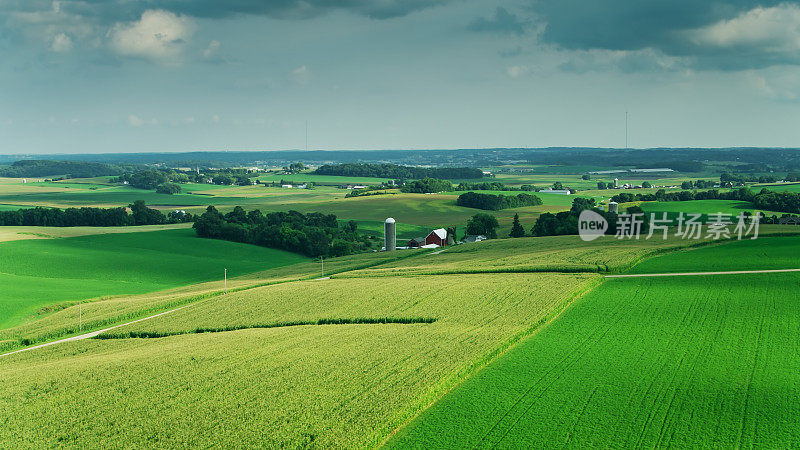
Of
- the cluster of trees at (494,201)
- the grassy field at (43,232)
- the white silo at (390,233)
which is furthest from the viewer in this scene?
the cluster of trees at (494,201)

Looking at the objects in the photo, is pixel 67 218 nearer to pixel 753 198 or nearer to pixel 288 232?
pixel 288 232

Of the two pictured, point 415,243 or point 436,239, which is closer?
point 436,239

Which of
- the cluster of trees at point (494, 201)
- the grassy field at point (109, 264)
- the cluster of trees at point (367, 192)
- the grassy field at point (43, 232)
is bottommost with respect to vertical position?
the grassy field at point (109, 264)

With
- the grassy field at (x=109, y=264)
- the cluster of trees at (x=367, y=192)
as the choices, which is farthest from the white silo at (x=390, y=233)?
the cluster of trees at (x=367, y=192)

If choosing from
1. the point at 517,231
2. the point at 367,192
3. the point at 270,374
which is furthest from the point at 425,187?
the point at 270,374

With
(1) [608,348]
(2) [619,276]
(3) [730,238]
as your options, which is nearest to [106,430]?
(1) [608,348]

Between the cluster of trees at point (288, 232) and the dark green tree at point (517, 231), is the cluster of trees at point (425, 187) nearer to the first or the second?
the cluster of trees at point (288, 232)

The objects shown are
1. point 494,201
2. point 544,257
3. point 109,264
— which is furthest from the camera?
point 494,201
